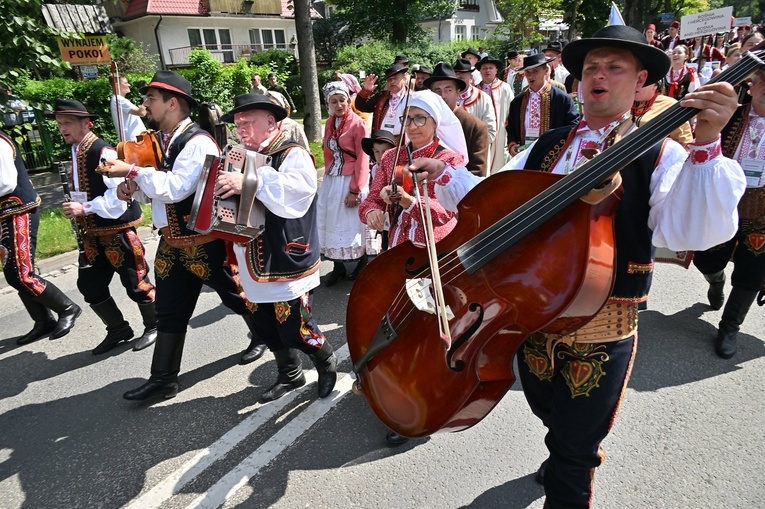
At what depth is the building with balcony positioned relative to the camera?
92.4ft

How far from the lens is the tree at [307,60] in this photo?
37.1ft

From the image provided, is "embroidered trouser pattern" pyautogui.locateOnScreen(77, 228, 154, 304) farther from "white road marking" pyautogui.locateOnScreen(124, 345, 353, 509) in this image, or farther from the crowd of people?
"white road marking" pyautogui.locateOnScreen(124, 345, 353, 509)

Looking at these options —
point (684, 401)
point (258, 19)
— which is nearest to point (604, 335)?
point (684, 401)

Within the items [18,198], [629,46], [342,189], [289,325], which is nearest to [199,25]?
[342,189]

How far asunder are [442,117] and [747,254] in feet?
8.53

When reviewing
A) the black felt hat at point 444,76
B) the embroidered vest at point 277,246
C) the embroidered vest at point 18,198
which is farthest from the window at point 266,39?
the embroidered vest at point 277,246

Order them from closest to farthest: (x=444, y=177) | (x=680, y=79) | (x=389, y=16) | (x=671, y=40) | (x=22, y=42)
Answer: (x=444, y=177)
(x=22, y=42)
(x=680, y=79)
(x=671, y=40)
(x=389, y=16)

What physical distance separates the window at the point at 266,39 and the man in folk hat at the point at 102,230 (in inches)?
1237

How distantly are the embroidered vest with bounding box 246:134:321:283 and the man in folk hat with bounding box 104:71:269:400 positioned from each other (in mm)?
459

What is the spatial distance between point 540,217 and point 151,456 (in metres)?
2.67

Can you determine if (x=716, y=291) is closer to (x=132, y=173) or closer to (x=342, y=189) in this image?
(x=342, y=189)

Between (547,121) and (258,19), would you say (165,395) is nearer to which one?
(547,121)

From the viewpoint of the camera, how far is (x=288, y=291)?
10.2ft

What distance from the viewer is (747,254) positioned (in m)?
3.65
